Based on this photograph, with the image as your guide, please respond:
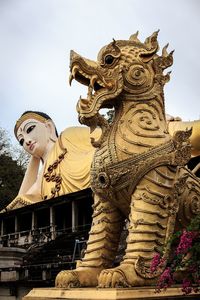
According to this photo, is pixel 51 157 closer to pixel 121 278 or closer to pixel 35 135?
pixel 35 135

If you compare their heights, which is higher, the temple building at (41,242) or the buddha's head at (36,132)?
the buddha's head at (36,132)

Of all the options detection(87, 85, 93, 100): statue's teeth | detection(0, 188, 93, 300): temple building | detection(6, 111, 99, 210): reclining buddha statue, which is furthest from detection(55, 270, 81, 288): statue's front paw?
detection(6, 111, 99, 210): reclining buddha statue

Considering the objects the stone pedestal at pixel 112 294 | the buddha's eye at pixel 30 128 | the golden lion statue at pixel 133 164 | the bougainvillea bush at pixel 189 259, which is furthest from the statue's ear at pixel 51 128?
the bougainvillea bush at pixel 189 259

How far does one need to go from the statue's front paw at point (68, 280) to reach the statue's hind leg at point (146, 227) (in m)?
0.55

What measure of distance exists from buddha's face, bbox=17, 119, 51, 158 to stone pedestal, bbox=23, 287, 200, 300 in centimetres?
2093

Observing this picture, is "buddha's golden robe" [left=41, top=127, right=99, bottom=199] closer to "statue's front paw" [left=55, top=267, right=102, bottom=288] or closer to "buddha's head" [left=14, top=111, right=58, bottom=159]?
"buddha's head" [left=14, top=111, right=58, bottom=159]

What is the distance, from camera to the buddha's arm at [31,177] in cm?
2712

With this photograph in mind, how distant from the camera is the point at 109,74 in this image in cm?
616

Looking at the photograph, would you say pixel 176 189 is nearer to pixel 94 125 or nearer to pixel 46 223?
pixel 94 125

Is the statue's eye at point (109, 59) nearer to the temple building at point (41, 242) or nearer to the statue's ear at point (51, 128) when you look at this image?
the temple building at point (41, 242)

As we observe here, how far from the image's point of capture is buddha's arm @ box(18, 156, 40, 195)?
89.0ft

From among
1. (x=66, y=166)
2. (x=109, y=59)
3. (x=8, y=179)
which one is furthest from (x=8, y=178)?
(x=109, y=59)

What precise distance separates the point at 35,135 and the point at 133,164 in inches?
830

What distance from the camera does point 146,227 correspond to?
5.54 meters
